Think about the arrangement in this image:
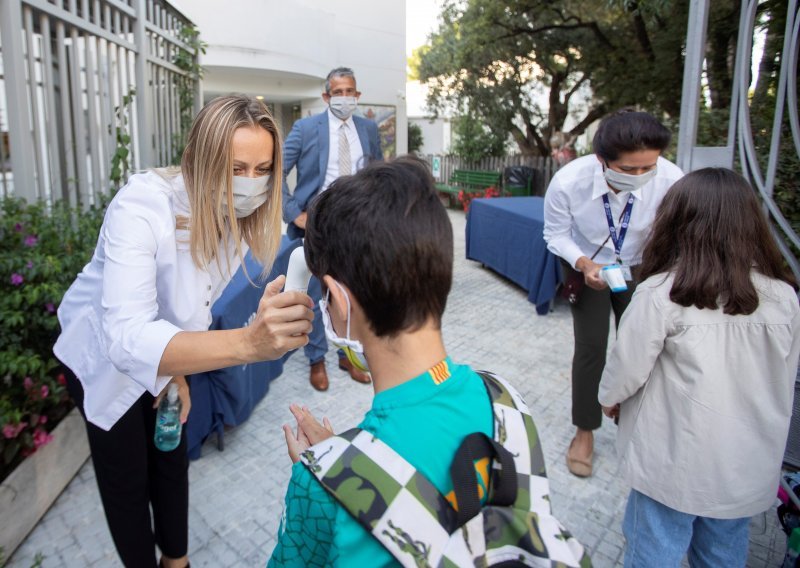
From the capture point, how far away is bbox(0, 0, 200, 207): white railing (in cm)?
307

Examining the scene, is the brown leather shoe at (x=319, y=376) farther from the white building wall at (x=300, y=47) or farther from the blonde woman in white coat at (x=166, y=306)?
the white building wall at (x=300, y=47)

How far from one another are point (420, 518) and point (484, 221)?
21.5 feet

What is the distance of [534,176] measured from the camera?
14031mm

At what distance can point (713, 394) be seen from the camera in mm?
1641

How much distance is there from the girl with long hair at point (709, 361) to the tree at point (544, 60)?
6766 mm

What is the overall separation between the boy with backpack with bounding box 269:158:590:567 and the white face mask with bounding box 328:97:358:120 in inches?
111

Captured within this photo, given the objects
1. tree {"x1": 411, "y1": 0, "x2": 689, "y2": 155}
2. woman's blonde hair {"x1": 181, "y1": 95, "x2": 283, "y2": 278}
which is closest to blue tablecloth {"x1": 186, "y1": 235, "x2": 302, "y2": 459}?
woman's blonde hair {"x1": 181, "y1": 95, "x2": 283, "y2": 278}

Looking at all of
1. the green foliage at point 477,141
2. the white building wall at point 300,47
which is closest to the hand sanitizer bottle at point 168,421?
the white building wall at point 300,47

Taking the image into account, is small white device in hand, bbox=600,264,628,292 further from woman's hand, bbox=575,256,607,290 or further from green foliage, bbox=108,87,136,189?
green foliage, bbox=108,87,136,189

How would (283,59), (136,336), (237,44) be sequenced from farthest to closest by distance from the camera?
(283,59) < (237,44) < (136,336)

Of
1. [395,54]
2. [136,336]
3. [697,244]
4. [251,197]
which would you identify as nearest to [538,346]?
[697,244]

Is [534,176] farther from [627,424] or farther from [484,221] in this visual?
[627,424]

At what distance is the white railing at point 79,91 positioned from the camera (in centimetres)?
307

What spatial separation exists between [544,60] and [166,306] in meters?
13.8
